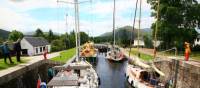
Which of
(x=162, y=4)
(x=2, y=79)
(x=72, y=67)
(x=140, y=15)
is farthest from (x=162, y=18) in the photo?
(x=2, y=79)

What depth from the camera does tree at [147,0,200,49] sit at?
4459 centimetres

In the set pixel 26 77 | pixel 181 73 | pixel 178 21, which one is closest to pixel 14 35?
pixel 178 21

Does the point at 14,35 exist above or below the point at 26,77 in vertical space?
above

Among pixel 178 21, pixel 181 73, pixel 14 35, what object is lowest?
pixel 181 73

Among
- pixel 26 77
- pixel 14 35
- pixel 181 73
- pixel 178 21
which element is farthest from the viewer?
pixel 14 35

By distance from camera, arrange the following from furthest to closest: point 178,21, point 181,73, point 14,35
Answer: point 14,35 → point 178,21 → point 181,73

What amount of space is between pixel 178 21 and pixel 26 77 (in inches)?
1216

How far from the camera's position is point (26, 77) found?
2173cm

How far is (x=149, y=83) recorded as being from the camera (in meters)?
24.0

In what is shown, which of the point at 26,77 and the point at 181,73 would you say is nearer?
the point at 26,77

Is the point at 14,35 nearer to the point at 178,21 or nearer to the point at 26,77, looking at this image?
the point at 178,21

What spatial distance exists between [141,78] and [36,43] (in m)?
40.2

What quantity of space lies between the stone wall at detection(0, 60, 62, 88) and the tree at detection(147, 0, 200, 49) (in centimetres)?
2341

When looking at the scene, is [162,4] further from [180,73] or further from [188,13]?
[180,73]
